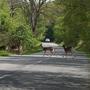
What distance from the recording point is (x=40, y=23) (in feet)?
385

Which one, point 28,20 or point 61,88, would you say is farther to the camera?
point 28,20

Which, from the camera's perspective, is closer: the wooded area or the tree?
the wooded area

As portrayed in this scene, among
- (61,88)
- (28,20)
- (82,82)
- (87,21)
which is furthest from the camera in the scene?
(28,20)

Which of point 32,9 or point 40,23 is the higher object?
point 32,9

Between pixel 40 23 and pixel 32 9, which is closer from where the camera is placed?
pixel 32 9

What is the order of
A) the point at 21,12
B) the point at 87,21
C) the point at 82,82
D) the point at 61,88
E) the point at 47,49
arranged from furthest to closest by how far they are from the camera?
the point at 21,12
the point at 47,49
the point at 87,21
the point at 82,82
the point at 61,88

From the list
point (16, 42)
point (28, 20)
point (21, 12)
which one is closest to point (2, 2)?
point (16, 42)

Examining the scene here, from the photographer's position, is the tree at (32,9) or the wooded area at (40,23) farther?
the tree at (32,9)

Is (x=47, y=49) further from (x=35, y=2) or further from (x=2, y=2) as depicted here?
(x=35, y=2)

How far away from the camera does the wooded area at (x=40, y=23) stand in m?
23.2

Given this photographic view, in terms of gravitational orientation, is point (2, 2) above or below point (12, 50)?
above

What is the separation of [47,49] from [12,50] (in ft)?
27.3

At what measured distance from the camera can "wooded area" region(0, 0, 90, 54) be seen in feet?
76.1

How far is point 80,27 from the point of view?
23.5 metres
